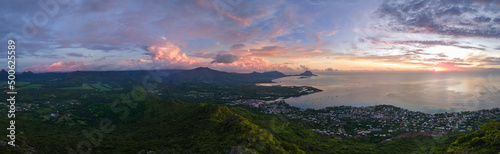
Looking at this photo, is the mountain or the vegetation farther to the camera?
the vegetation

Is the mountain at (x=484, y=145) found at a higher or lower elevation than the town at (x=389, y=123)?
higher

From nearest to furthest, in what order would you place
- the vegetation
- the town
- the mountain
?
the mountain → the vegetation → the town

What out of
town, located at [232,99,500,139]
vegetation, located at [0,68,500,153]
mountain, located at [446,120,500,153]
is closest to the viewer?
mountain, located at [446,120,500,153]

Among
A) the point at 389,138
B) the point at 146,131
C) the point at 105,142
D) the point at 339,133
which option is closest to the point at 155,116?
the point at 146,131

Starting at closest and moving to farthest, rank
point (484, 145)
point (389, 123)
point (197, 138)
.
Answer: point (484, 145) → point (197, 138) → point (389, 123)

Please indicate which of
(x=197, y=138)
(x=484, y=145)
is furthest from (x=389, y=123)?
(x=197, y=138)

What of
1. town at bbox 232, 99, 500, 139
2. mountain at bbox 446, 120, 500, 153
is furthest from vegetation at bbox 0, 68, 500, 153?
town at bbox 232, 99, 500, 139

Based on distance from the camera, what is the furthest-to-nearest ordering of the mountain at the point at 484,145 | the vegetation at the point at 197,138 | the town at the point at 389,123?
the town at the point at 389,123, the vegetation at the point at 197,138, the mountain at the point at 484,145

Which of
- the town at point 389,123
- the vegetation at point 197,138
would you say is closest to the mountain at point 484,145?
the vegetation at point 197,138

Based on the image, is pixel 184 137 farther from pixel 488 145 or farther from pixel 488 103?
pixel 488 103

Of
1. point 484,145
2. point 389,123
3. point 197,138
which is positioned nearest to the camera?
point 484,145

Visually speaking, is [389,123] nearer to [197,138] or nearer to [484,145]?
[484,145]

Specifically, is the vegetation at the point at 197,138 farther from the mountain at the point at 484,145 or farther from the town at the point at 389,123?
the town at the point at 389,123

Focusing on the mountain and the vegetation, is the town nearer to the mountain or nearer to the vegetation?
the vegetation
